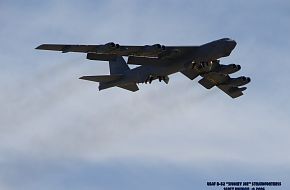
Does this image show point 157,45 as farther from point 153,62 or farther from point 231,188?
point 231,188

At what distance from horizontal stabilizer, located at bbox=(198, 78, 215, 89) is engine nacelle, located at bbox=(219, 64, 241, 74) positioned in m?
4.23

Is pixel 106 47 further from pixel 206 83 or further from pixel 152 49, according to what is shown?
pixel 206 83

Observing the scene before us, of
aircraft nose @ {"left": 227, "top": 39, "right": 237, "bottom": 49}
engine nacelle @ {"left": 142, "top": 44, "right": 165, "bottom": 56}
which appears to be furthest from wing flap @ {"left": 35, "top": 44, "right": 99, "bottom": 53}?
aircraft nose @ {"left": 227, "top": 39, "right": 237, "bottom": 49}

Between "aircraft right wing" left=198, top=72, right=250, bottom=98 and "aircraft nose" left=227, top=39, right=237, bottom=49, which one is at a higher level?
"aircraft nose" left=227, top=39, right=237, bottom=49

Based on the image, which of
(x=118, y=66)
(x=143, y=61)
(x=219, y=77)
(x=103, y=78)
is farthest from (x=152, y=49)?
(x=118, y=66)

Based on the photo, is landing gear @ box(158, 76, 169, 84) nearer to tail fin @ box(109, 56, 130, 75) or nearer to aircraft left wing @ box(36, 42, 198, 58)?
aircraft left wing @ box(36, 42, 198, 58)

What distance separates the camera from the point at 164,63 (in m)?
61.3

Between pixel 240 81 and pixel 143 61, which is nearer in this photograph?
pixel 143 61

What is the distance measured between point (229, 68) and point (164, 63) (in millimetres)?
7084

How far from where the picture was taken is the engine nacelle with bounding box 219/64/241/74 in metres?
63.3

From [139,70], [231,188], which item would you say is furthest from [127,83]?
[231,188]

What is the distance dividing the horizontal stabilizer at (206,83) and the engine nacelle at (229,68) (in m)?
4.23

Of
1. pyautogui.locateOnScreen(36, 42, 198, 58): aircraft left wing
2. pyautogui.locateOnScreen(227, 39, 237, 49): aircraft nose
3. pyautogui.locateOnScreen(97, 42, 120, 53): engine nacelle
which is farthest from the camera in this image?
pyautogui.locateOnScreen(227, 39, 237, 49): aircraft nose

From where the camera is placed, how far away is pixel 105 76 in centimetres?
6475
